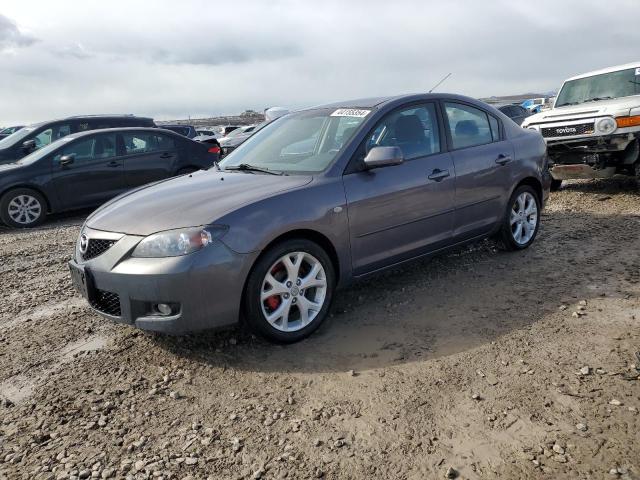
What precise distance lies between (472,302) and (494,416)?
1604mm

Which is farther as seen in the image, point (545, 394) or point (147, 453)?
point (545, 394)

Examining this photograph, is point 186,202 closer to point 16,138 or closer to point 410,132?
point 410,132

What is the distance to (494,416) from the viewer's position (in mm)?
2723

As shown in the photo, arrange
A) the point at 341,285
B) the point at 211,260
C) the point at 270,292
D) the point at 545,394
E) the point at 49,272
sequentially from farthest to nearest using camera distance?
1. the point at 49,272
2. the point at 341,285
3. the point at 270,292
4. the point at 211,260
5. the point at 545,394

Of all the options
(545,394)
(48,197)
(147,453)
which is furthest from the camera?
(48,197)

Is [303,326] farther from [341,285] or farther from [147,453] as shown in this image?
[147,453]

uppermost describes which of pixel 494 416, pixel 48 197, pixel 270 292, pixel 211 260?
pixel 48 197

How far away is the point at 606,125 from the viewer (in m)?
7.59

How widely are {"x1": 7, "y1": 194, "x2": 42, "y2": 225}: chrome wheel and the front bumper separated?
5999mm

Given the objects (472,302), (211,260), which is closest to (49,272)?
(211,260)

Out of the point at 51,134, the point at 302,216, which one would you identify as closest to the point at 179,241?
the point at 302,216

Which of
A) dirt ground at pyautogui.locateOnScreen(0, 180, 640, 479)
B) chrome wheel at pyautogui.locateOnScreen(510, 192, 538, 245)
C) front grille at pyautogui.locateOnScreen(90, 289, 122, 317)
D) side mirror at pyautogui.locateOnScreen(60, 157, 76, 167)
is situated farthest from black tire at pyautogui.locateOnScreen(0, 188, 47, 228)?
chrome wheel at pyautogui.locateOnScreen(510, 192, 538, 245)

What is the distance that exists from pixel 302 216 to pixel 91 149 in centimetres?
663

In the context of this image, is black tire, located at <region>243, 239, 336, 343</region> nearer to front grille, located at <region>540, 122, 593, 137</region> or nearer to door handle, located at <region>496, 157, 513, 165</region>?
door handle, located at <region>496, 157, 513, 165</region>
